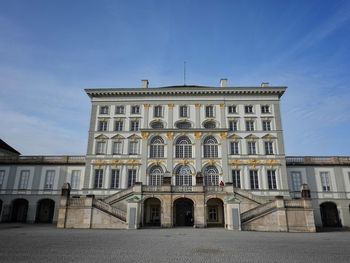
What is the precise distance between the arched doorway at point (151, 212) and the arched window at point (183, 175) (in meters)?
4.40

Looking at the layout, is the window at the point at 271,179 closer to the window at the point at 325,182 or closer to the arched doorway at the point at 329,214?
the window at the point at 325,182

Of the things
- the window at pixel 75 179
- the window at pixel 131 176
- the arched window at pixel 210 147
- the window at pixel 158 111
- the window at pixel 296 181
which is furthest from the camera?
the window at pixel 158 111

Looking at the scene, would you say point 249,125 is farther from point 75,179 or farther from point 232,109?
point 75,179

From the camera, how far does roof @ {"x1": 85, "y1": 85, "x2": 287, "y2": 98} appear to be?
37906 millimetres

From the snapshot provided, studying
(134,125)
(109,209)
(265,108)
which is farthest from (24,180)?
(265,108)

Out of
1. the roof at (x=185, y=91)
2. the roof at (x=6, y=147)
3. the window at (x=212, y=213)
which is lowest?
the window at (x=212, y=213)

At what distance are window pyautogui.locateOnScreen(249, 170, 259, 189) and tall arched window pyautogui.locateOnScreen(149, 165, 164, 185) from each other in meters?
11.5

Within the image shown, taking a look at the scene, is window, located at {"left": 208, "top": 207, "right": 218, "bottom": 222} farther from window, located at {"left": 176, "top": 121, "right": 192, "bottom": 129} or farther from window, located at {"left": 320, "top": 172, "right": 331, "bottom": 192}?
window, located at {"left": 320, "top": 172, "right": 331, "bottom": 192}

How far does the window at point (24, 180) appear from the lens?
37406 mm

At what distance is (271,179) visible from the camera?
3450 cm

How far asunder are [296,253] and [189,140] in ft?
82.8

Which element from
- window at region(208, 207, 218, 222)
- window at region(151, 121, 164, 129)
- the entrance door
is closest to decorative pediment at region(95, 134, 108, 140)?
window at region(151, 121, 164, 129)

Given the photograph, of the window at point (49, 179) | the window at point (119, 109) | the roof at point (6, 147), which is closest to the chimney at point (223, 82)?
the window at point (119, 109)

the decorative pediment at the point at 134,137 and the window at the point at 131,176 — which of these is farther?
the decorative pediment at the point at 134,137
